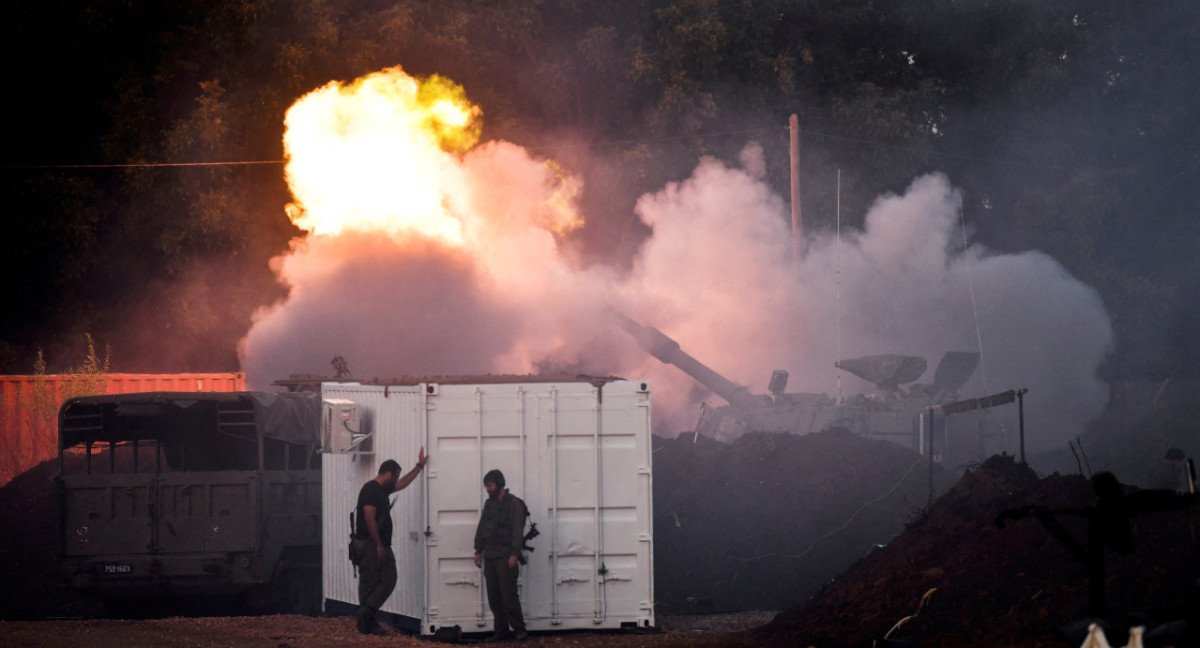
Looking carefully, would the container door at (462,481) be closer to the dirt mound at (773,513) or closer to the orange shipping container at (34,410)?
the dirt mound at (773,513)

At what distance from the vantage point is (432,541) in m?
12.5

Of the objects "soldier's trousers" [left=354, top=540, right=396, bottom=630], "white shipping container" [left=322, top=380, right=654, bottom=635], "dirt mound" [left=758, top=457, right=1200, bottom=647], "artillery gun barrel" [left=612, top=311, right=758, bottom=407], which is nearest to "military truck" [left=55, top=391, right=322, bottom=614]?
"soldier's trousers" [left=354, top=540, right=396, bottom=630]

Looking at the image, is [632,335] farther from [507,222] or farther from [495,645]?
[495,645]

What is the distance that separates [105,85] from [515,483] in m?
24.9

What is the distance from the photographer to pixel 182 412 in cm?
1627

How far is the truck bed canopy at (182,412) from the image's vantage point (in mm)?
14797

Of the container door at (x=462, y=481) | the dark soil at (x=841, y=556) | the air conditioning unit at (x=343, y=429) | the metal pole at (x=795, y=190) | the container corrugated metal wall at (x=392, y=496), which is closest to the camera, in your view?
the dark soil at (x=841, y=556)

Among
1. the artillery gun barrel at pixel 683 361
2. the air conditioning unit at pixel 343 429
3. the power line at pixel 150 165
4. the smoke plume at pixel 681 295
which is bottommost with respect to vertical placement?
the air conditioning unit at pixel 343 429

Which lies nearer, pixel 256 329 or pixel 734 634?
pixel 734 634

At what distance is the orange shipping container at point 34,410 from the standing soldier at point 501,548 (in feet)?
39.4

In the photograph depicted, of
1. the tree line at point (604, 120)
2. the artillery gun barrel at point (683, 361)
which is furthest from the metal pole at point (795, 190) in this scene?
the artillery gun barrel at point (683, 361)

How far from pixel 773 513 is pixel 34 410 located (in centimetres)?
1364

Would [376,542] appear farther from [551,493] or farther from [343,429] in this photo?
[551,493]

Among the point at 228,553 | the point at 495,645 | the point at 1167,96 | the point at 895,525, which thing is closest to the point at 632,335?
the point at 895,525
